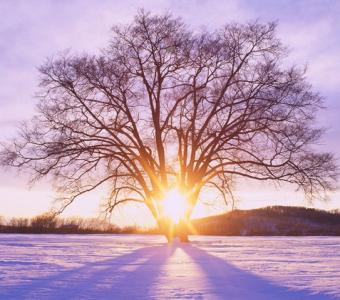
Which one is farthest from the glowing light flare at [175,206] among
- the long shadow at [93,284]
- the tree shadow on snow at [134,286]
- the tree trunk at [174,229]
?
the tree shadow on snow at [134,286]

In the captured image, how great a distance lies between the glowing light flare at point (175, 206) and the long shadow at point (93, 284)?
13.3m

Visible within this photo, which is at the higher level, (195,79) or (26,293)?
(195,79)

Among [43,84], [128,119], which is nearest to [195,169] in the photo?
[128,119]

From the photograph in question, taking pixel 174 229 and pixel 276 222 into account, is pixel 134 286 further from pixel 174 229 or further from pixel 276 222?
pixel 276 222

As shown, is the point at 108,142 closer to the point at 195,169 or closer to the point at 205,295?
the point at 195,169

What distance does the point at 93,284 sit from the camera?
8453mm

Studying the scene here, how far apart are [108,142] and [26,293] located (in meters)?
17.5

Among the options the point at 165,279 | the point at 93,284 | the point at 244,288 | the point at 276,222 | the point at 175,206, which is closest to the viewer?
the point at 244,288

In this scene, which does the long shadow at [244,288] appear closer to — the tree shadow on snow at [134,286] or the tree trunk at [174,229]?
the tree shadow on snow at [134,286]

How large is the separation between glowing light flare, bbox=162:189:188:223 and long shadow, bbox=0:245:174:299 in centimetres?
1334

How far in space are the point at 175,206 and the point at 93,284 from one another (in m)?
16.4

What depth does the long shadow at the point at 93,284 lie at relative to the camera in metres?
7.44

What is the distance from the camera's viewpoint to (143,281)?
348 inches

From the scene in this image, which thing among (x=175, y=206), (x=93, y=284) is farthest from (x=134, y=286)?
(x=175, y=206)
